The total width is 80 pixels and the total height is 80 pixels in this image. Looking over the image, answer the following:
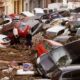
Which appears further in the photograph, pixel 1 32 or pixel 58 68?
pixel 1 32

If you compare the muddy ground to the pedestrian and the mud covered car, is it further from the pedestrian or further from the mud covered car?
the mud covered car

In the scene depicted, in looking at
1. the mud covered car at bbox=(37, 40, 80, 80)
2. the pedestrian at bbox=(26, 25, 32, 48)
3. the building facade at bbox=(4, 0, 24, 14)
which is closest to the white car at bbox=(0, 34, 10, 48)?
the pedestrian at bbox=(26, 25, 32, 48)

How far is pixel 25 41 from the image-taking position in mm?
23891

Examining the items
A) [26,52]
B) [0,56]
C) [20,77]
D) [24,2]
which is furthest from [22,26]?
[24,2]

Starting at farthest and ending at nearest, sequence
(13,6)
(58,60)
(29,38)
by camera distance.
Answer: (13,6), (29,38), (58,60)

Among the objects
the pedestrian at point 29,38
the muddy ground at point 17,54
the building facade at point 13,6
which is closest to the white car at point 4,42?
the muddy ground at point 17,54

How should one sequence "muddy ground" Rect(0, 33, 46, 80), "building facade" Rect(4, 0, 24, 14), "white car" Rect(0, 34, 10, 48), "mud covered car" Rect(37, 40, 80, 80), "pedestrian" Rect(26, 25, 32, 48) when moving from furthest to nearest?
"building facade" Rect(4, 0, 24, 14), "pedestrian" Rect(26, 25, 32, 48), "white car" Rect(0, 34, 10, 48), "muddy ground" Rect(0, 33, 46, 80), "mud covered car" Rect(37, 40, 80, 80)

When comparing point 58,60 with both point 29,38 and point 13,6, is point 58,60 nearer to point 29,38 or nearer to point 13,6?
point 29,38

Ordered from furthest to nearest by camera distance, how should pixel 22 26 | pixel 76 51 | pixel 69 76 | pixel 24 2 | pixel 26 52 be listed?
pixel 24 2 → pixel 22 26 → pixel 26 52 → pixel 76 51 → pixel 69 76

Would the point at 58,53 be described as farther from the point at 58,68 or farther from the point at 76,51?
the point at 58,68

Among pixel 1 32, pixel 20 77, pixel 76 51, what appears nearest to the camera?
pixel 76 51

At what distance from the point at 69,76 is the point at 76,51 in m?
2.28

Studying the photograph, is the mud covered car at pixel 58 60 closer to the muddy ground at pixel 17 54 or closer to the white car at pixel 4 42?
the muddy ground at pixel 17 54

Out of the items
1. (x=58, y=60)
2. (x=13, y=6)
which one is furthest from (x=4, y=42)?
(x=13, y=6)
